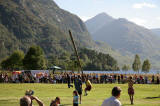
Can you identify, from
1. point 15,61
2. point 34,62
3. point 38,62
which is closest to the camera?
point 34,62

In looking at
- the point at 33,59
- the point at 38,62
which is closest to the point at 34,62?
the point at 38,62

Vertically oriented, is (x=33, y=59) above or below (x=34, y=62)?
above

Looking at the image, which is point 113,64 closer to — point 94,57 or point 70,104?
point 94,57

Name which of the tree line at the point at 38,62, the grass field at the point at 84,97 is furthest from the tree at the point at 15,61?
the grass field at the point at 84,97

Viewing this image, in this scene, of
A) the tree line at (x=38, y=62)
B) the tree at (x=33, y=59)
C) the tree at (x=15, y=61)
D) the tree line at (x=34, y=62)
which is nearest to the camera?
the tree at (x=33, y=59)

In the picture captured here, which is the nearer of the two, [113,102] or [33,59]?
[113,102]

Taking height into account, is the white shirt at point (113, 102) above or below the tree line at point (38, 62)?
below

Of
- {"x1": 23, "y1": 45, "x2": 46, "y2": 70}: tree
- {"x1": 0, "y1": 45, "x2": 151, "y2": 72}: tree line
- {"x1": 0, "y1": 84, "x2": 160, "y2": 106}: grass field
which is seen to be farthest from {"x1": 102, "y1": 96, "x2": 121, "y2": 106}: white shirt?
{"x1": 23, "y1": 45, "x2": 46, "y2": 70}: tree

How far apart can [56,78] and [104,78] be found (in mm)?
9116

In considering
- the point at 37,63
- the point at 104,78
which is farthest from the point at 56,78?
the point at 37,63

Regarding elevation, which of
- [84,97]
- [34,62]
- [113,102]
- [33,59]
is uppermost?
[33,59]

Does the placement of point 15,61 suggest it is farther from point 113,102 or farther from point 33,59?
point 113,102

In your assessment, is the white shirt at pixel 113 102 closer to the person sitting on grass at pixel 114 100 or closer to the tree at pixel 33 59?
the person sitting on grass at pixel 114 100

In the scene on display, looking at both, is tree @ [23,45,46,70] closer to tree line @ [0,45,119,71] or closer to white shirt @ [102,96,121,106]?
tree line @ [0,45,119,71]
